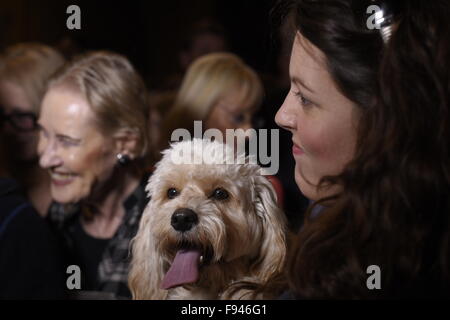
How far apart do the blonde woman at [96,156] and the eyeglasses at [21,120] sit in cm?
45

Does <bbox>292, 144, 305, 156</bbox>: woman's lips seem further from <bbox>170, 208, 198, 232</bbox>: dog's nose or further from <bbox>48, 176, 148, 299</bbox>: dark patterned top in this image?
<bbox>48, 176, 148, 299</bbox>: dark patterned top

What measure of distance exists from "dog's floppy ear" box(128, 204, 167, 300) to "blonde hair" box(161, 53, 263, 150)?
2.94 feet

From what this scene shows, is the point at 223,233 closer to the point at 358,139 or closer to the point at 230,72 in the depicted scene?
the point at 358,139

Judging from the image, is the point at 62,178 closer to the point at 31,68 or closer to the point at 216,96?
the point at 216,96

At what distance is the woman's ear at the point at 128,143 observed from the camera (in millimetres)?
2016

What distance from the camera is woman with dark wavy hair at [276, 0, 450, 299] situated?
986mm

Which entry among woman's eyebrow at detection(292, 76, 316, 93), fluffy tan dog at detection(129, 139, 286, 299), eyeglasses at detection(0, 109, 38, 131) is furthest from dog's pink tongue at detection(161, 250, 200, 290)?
eyeglasses at detection(0, 109, 38, 131)

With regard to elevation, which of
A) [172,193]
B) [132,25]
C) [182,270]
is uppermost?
[132,25]

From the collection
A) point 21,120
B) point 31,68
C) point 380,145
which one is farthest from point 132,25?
point 380,145

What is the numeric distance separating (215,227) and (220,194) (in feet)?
0.27

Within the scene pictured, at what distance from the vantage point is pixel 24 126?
2.44 meters

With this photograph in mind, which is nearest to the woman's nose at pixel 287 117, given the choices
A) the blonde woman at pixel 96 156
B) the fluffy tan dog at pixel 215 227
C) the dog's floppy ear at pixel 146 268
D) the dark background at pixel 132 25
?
the fluffy tan dog at pixel 215 227

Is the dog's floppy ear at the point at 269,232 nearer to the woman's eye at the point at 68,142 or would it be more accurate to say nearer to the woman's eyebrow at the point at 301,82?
the woman's eyebrow at the point at 301,82
